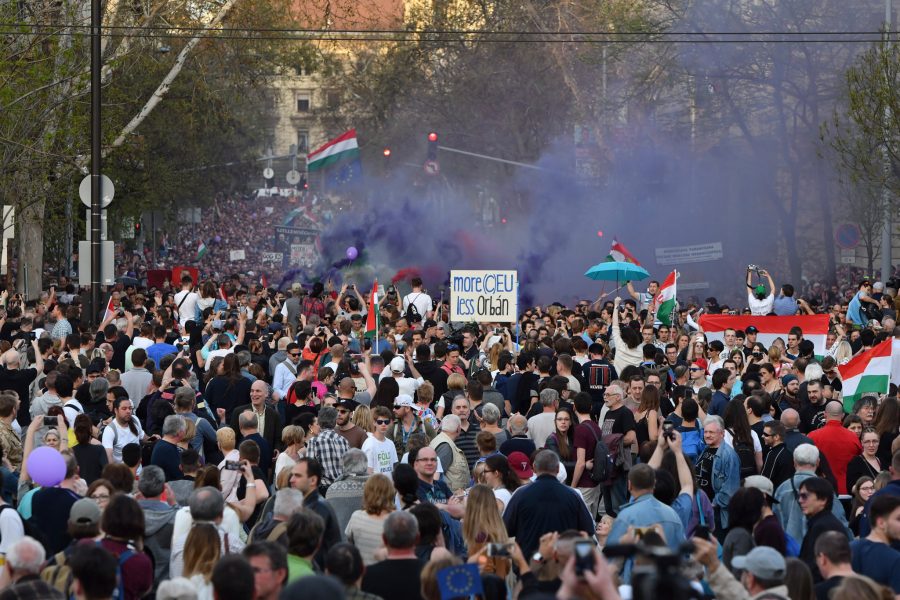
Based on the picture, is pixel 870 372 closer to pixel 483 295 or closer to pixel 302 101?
pixel 483 295

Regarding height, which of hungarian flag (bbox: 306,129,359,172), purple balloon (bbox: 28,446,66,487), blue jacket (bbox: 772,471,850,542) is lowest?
blue jacket (bbox: 772,471,850,542)

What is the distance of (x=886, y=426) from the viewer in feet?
36.0

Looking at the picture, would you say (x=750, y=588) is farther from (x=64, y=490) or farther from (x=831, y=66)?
(x=831, y=66)

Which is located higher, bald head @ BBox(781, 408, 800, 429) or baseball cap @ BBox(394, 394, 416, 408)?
baseball cap @ BBox(394, 394, 416, 408)

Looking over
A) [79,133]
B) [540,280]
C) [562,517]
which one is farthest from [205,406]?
[540,280]

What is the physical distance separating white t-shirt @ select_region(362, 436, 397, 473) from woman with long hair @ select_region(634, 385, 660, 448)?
2.10 m

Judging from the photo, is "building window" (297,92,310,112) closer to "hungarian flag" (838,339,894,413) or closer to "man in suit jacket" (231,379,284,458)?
"hungarian flag" (838,339,894,413)

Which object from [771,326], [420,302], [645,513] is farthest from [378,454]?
[420,302]

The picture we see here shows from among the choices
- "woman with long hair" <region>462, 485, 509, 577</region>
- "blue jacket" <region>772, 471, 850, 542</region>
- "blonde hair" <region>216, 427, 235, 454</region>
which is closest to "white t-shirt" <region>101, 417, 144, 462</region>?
"blonde hair" <region>216, 427, 235, 454</region>

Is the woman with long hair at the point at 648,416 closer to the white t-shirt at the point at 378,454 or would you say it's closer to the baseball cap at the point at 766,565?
the white t-shirt at the point at 378,454

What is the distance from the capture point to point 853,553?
7512 millimetres

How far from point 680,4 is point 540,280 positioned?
9116 millimetres

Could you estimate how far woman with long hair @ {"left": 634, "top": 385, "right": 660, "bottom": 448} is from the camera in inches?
445

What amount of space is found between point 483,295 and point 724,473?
7756mm
